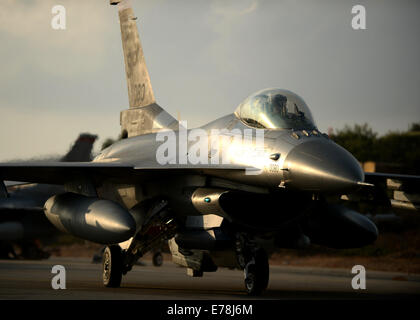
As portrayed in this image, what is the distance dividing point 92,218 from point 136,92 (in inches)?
200

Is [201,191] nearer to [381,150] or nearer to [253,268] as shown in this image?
[253,268]

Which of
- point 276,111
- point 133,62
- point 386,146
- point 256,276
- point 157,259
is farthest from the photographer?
point 386,146

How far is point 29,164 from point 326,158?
518cm

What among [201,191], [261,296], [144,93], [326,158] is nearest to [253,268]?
[261,296]

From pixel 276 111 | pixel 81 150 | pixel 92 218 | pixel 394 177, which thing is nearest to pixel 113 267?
pixel 92 218

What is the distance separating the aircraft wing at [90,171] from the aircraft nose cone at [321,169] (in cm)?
149

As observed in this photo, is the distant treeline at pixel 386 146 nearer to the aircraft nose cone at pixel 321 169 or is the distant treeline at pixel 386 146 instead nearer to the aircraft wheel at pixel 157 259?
the aircraft wheel at pixel 157 259

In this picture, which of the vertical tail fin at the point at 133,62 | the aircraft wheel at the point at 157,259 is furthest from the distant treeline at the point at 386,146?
the vertical tail fin at the point at 133,62

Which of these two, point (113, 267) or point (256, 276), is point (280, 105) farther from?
point (113, 267)

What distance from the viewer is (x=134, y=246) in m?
12.7

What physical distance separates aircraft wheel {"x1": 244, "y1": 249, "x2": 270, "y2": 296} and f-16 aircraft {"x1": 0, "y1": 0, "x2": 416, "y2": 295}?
16mm

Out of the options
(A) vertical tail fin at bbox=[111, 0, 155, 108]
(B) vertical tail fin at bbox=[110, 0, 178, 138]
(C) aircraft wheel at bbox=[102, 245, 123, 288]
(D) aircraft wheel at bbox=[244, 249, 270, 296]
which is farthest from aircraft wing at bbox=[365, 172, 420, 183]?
(A) vertical tail fin at bbox=[111, 0, 155, 108]

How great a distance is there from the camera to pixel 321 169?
30.5 feet

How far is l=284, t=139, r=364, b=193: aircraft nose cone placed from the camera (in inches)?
363
